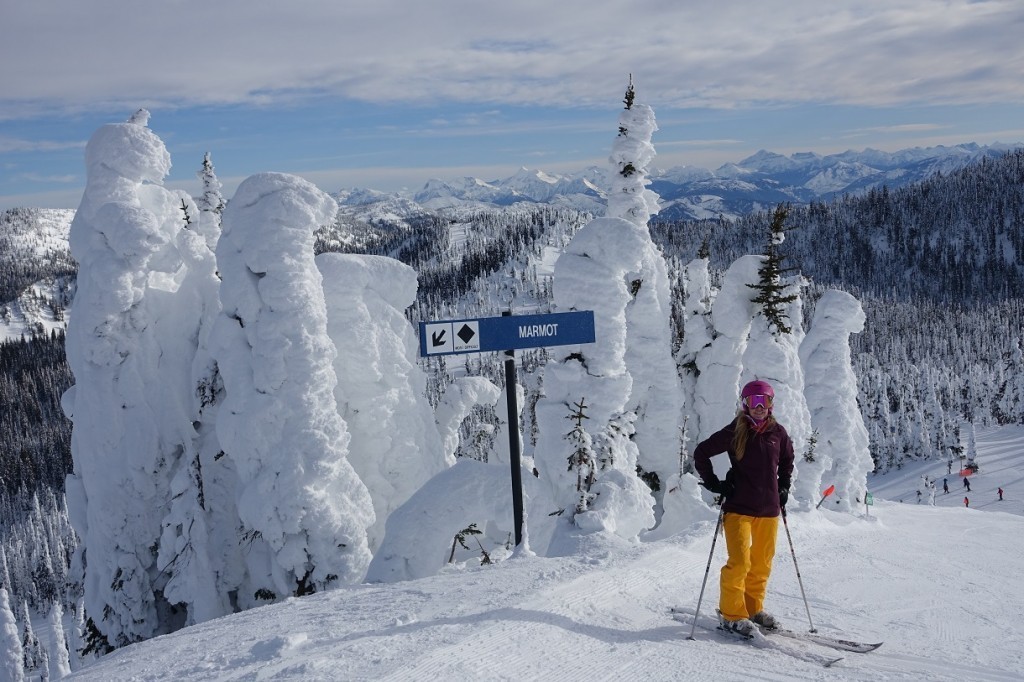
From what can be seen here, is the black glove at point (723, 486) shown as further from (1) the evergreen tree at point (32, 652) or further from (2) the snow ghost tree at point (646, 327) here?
(1) the evergreen tree at point (32, 652)

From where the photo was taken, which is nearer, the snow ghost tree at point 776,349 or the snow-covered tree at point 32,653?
the snow ghost tree at point 776,349

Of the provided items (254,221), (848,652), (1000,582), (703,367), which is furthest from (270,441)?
(703,367)

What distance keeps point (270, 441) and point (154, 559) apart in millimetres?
4388

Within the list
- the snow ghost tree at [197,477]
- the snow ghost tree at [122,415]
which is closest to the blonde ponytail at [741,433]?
the snow ghost tree at [197,477]

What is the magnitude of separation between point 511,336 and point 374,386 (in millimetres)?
8647

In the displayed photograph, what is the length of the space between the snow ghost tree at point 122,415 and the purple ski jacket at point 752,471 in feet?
39.2

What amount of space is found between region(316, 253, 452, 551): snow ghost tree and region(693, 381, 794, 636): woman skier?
32.8 ft

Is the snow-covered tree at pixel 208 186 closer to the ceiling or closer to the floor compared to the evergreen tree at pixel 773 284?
closer to the ceiling

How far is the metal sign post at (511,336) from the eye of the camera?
20.2 feet

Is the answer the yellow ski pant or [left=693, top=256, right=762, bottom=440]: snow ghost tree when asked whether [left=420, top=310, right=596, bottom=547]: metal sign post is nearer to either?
the yellow ski pant

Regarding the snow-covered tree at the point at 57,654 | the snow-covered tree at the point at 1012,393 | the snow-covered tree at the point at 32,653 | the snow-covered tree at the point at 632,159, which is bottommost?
the snow-covered tree at the point at 32,653

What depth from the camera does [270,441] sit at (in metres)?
11.8

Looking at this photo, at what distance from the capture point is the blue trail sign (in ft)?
20.2

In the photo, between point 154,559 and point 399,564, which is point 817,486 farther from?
point 154,559
